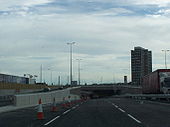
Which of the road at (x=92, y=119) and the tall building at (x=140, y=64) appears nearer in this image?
the road at (x=92, y=119)

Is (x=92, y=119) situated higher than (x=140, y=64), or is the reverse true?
(x=140, y=64)

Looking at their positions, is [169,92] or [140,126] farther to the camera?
[169,92]

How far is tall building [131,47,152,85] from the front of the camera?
186 meters

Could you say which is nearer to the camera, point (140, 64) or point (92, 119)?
point (92, 119)

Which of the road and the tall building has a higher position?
the tall building

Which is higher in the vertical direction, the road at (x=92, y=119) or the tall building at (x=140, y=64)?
the tall building at (x=140, y=64)

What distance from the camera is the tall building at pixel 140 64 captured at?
186 metres

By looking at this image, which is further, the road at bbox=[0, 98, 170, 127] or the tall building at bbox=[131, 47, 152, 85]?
the tall building at bbox=[131, 47, 152, 85]

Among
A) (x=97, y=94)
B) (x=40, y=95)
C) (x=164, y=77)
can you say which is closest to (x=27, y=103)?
(x=40, y=95)

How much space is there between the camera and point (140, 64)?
186 meters

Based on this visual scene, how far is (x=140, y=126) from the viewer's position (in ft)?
51.4

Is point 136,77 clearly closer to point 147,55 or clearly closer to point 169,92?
point 147,55

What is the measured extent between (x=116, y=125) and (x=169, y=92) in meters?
32.3

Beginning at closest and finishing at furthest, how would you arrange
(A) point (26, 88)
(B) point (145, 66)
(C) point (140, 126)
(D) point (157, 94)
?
(C) point (140, 126) < (D) point (157, 94) < (A) point (26, 88) < (B) point (145, 66)
